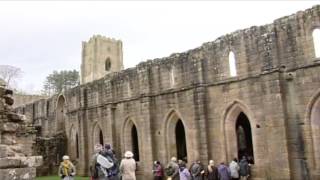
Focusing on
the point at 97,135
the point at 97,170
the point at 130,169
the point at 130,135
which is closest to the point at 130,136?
the point at 130,135

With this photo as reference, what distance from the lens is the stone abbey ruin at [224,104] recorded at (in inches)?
621

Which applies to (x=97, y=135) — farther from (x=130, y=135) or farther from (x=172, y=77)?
(x=172, y=77)

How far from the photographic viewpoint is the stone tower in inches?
2315

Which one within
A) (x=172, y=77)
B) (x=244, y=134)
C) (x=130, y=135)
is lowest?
(x=244, y=134)

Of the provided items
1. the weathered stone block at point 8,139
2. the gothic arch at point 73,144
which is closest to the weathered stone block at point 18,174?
the weathered stone block at point 8,139

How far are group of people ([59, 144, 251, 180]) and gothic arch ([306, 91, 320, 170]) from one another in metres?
2.66

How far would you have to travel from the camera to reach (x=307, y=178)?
1549 cm

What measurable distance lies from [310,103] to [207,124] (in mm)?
5055

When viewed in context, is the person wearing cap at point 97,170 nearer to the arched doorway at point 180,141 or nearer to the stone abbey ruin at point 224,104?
the stone abbey ruin at point 224,104

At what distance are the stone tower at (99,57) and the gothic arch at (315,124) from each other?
45438mm

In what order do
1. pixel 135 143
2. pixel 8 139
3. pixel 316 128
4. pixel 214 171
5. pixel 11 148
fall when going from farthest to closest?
pixel 135 143 → pixel 214 171 → pixel 316 128 → pixel 8 139 → pixel 11 148

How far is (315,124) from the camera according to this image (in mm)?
15547

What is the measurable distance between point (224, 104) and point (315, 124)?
4207 mm

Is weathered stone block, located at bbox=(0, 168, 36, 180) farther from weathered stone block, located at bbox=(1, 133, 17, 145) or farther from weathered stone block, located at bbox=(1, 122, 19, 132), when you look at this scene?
weathered stone block, located at bbox=(1, 122, 19, 132)
